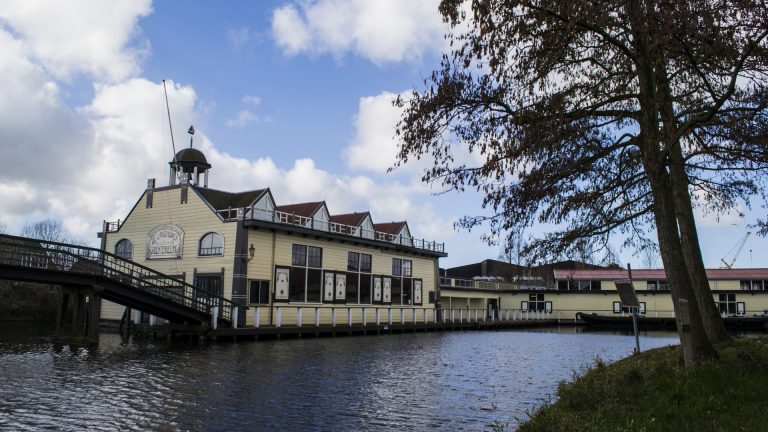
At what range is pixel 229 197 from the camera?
4125 centimetres

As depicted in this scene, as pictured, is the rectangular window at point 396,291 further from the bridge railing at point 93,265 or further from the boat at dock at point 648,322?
the boat at dock at point 648,322

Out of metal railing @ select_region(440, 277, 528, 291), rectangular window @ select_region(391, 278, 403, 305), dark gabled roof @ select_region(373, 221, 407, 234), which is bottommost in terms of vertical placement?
rectangular window @ select_region(391, 278, 403, 305)

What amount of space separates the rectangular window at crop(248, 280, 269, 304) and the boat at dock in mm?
35565

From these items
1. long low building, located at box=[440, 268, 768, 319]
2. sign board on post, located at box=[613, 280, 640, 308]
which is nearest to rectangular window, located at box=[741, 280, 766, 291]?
long low building, located at box=[440, 268, 768, 319]

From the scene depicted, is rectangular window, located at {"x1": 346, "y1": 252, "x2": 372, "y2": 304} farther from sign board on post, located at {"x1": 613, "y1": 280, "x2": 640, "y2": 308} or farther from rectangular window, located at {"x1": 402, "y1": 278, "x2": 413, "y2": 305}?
sign board on post, located at {"x1": 613, "y1": 280, "x2": 640, "y2": 308}

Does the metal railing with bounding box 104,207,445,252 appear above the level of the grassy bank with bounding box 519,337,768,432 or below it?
above

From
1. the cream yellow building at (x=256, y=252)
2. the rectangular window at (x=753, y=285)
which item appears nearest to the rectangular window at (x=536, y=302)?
the rectangular window at (x=753, y=285)

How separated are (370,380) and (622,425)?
999 centimetres

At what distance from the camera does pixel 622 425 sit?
7.82m

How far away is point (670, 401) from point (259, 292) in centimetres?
2845

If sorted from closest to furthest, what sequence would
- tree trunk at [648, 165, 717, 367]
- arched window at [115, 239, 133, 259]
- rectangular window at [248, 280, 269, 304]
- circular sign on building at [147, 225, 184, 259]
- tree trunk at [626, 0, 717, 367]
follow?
tree trunk at [626, 0, 717, 367], tree trunk at [648, 165, 717, 367], rectangular window at [248, 280, 269, 304], circular sign on building at [147, 225, 184, 259], arched window at [115, 239, 133, 259]

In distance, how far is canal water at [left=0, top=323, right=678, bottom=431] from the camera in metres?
11.4

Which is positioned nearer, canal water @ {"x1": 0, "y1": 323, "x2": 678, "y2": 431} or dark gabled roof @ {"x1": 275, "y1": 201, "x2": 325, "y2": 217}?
canal water @ {"x1": 0, "y1": 323, "x2": 678, "y2": 431}

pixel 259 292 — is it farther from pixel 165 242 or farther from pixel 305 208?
pixel 305 208
